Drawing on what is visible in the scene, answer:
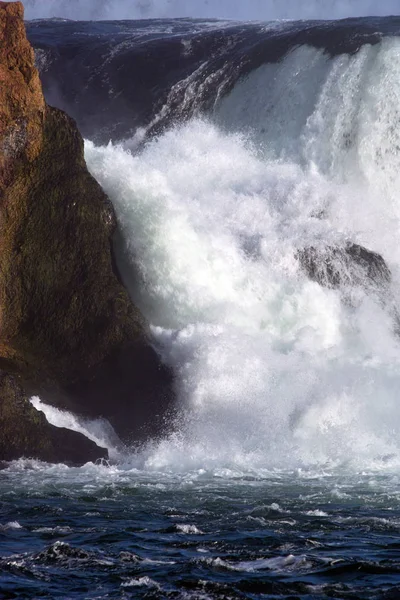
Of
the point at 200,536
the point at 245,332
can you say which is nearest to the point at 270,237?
the point at 245,332

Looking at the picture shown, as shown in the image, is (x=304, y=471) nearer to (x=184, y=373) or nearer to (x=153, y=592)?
(x=184, y=373)

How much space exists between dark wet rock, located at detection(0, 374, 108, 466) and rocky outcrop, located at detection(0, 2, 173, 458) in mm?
1463

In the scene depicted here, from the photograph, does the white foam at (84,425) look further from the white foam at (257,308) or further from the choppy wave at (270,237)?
the white foam at (257,308)

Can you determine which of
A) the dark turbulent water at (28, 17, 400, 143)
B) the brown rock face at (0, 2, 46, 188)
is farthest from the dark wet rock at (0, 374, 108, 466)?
the dark turbulent water at (28, 17, 400, 143)

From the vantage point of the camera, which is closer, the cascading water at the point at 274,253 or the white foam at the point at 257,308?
the white foam at the point at 257,308

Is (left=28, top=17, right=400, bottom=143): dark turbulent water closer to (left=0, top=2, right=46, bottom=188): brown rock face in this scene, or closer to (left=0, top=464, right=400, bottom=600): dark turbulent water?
(left=0, top=2, right=46, bottom=188): brown rock face

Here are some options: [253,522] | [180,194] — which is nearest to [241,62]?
[180,194]

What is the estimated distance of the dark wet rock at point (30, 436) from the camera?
1909cm

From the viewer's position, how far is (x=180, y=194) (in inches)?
987

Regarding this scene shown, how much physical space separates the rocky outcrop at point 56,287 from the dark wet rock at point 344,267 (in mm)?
4736

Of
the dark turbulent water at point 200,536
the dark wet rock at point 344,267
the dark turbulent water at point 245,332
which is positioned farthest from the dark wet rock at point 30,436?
the dark wet rock at point 344,267

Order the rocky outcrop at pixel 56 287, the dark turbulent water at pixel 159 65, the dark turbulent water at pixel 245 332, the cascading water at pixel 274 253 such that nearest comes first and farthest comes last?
the dark turbulent water at pixel 245 332
the cascading water at pixel 274 253
the rocky outcrop at pixel 56 287
the dark turbulent water at pixel 159 65

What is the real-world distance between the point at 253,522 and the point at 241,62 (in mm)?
22178

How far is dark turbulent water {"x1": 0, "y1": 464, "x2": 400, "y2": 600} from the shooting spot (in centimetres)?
991
